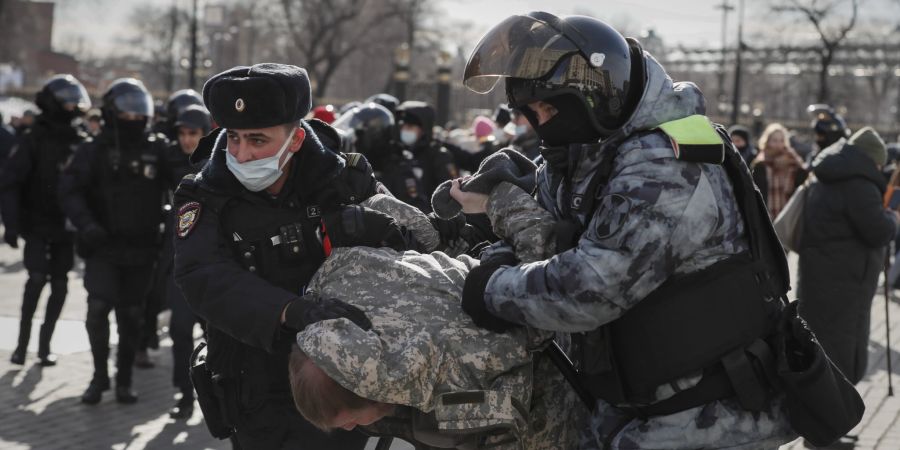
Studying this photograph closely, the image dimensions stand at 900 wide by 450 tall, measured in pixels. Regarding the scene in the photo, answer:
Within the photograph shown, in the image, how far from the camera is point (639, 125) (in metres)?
2.77

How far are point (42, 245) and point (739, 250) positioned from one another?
6996mm

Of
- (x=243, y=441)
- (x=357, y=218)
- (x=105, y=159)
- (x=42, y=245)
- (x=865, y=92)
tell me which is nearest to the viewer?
(x=357, y=218)

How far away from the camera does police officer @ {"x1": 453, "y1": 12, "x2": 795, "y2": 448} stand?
8.65 ft

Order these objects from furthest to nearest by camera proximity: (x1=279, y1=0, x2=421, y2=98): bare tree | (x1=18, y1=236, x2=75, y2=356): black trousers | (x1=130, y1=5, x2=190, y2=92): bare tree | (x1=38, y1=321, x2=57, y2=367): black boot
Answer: (x1=130, y1=5, x2=190, y2=92): bare tree → (x1=279, y1=0, x2=421, y2=98): bare tree → (x1=18, y1=236, x2=75, y2=356): black trousers → (x1=38, y1=321, x2=57, y2=367): black boot

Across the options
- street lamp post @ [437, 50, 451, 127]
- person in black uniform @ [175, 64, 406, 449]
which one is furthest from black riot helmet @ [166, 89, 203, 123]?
street lamp post @ [437, 50, 451, 127]

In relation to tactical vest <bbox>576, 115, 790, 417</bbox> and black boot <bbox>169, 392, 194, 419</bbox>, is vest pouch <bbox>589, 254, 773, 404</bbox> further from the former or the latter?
black boot <bbox>169, 392, 194, 419</bbox>

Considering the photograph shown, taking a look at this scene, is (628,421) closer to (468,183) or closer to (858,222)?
(468,183)

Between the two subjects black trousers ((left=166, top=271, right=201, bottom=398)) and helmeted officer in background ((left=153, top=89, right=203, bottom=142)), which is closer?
black trousers ((left=166, top=271, right=201, bottom=398))

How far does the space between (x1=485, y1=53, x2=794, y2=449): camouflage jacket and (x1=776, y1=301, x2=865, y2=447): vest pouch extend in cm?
7

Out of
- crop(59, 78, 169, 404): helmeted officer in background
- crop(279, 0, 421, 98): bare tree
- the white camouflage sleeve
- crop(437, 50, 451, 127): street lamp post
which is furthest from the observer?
crop(279, 0, 421, 98): bare tree

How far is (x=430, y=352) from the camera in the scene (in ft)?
8.88

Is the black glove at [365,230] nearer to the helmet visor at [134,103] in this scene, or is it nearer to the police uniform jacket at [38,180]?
the helmet visor at [134,103]

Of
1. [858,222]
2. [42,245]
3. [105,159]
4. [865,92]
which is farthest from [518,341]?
[865,92]

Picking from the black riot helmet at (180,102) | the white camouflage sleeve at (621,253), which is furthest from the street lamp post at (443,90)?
the white camouflage sleeve at (621,253)
